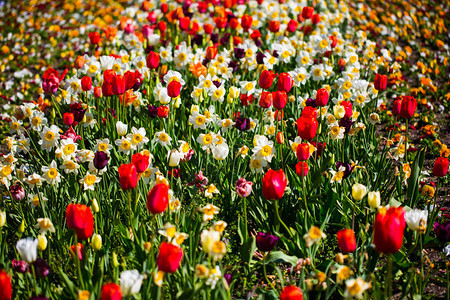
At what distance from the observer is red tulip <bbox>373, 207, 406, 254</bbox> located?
176 cm

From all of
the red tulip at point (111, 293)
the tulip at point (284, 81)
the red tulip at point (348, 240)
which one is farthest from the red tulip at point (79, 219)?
the tulip at point (284, 81)

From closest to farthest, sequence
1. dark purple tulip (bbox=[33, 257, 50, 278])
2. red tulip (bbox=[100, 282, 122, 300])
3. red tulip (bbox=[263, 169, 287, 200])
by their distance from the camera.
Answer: red tulip (bbox=[100, 282, 122, 300]) → dark purple tulip (bbox=[33, 257, 50, 278]) → red tulip (bbox=[263, 169, 287, 200])

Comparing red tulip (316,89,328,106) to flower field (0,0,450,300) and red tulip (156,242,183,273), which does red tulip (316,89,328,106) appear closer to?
flower field (0,0,450,300)

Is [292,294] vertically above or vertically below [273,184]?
below

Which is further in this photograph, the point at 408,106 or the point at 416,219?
the point at 408,106

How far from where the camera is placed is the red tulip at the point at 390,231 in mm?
1763

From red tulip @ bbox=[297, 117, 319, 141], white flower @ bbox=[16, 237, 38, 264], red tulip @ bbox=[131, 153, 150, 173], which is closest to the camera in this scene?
white flower @ bbox=[16, 237, 38, 264]

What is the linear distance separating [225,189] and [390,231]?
Answer: 131 centimetres

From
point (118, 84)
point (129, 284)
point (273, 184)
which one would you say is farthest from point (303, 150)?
point (118, 84)

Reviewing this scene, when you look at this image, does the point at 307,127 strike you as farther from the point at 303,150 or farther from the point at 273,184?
the point at 273,184

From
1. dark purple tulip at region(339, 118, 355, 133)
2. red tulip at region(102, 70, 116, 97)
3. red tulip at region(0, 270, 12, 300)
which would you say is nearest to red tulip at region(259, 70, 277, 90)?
dark purple tulip at region(339, 118, 355, 133)

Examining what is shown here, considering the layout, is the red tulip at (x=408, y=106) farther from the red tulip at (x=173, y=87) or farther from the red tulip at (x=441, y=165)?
the red tulip at (x=173, y=87)

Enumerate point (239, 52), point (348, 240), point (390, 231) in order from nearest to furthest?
point (390, 231)
point (348, 240)
point (239, 52)

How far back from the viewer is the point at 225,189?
291 cm
